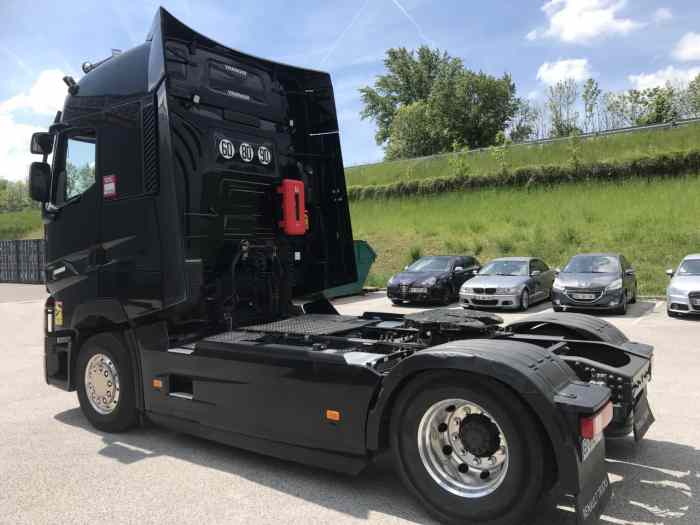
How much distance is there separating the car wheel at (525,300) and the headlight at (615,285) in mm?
2109

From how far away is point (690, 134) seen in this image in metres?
28.9

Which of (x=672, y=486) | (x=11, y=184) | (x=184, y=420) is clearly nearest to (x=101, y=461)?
(x=184, y=420)

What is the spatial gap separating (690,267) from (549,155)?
65.9 feet

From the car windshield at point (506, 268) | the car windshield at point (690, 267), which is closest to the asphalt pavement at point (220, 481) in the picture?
the car windshield at point (690, 267)

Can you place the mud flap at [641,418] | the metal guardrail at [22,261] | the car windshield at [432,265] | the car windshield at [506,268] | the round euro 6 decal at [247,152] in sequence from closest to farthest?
the mud flap at [641,418], the round euro 6 decal at [247,152], the car windshield at [506,268], the car windshield at [432,265], the metal guardrail at [22,261]

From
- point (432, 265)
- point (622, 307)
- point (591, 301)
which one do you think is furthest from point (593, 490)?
point (432, 265)

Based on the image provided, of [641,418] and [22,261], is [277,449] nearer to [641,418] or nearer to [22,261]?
[641,418]

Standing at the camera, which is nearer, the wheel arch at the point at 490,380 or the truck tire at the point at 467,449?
→ the wheel arch at the point at 490,380

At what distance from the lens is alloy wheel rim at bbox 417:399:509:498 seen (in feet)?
10.9

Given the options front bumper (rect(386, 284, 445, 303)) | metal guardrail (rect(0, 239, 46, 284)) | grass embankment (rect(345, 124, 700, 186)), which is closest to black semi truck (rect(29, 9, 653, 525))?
front bumper (rect(386, 284, 445, 303))

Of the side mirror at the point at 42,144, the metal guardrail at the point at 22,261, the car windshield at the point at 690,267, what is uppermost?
the side mirror at the point at 42,144

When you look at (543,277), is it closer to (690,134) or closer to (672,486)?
(672,486)

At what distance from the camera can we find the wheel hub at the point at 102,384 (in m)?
5.26

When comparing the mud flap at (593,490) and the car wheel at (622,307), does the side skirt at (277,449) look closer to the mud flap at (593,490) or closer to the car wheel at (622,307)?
the mud flap at (593,490)
